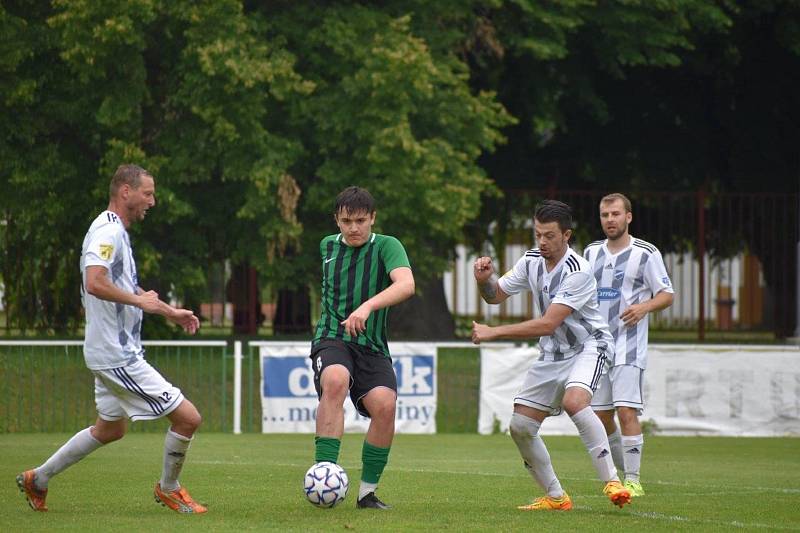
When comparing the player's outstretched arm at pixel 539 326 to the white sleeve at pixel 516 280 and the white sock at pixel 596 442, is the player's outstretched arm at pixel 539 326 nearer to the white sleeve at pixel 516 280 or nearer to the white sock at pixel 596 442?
the white sleeve at pixel 516 280

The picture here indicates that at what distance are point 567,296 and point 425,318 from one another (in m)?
19.1

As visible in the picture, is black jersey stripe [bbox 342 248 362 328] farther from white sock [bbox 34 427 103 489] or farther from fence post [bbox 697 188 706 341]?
fence post [bbox 697 188 706 341]

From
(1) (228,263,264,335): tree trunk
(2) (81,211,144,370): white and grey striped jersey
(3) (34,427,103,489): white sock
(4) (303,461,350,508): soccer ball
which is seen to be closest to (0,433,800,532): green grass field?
(4) (303,461,350,508): soccer ball

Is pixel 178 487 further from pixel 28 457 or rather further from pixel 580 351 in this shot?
pixel 28 457

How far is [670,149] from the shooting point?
3056 centimetres

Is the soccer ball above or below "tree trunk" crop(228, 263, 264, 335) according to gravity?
below

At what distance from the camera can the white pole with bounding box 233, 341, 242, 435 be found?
733 inches

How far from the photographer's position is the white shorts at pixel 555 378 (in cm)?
906

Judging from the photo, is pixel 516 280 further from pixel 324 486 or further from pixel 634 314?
pixel 324 486

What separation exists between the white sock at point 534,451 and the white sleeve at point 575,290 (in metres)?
0.83

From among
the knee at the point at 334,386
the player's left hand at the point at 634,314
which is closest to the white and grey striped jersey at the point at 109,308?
the knee at the point at 334,386

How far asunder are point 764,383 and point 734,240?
12.3 m

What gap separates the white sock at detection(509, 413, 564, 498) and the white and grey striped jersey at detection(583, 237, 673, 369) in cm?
203

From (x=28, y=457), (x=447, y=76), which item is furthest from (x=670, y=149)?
(x=28, y=457)
